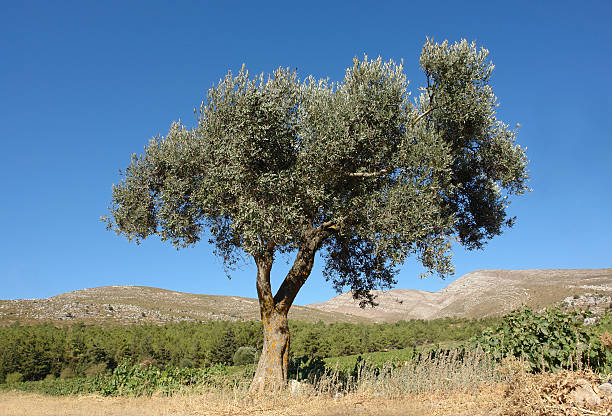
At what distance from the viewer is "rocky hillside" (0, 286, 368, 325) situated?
5888 cm

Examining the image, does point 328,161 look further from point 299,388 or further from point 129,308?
point 129,308

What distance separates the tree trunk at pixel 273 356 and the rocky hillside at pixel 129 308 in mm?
49222

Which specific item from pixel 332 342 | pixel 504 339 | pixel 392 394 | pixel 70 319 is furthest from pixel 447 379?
pixel 70 319

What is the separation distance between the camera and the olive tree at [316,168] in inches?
579

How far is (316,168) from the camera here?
15.0 metres

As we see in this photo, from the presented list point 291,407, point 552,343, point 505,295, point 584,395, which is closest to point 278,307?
point 291,407

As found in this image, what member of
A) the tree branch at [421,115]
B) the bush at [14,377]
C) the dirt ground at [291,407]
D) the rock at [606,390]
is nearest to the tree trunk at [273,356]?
the dirt ground at [291,407]

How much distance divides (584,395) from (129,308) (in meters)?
70.7

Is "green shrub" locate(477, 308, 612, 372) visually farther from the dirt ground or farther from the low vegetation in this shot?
the dirt ground

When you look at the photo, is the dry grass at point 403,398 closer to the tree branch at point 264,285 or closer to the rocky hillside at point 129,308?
the tree branch at point 264,285

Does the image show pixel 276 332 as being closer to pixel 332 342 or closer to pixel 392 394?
pixel 392 394

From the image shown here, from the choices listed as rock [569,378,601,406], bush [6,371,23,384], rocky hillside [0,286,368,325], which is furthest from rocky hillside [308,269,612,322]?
rock [569,378,601,406]

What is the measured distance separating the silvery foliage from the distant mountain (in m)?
26.2

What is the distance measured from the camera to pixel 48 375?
32.8 metres
